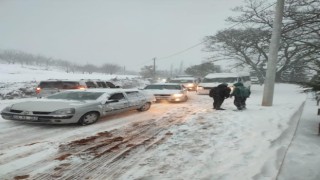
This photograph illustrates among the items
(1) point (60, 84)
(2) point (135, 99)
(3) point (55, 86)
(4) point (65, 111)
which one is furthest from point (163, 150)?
(3) point (55, 86)

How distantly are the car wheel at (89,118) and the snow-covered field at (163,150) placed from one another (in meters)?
0.28

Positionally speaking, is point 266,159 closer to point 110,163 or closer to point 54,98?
point 110,163

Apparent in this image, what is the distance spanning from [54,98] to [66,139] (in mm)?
→ 3639

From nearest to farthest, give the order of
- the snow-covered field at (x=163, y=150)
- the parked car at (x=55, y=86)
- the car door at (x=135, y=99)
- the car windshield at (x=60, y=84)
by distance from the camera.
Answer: the snow-covered field at (x=163, y=150), the car door at (x=135, y=99), the parked car at (x=55, y=86), the car windshield at (x=60, y=84)

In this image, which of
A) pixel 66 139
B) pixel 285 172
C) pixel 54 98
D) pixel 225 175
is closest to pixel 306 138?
pixel 285 172

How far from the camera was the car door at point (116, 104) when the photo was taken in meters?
11.0

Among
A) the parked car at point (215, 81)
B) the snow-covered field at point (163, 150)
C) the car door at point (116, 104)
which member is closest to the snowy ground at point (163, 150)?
the snow-covered field at point (163, 150)

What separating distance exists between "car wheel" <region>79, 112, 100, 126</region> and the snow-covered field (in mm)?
277

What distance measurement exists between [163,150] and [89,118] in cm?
411

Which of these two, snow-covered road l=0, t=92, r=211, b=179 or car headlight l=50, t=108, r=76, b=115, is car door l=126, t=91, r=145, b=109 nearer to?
snow-covered road l=0, t=92, r=211, b=179

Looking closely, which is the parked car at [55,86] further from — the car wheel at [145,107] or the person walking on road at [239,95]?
the person walking on road at [239,95]

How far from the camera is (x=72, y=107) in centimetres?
941

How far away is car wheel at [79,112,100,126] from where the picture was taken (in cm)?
964

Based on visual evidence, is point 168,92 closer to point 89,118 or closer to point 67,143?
point 89,118
